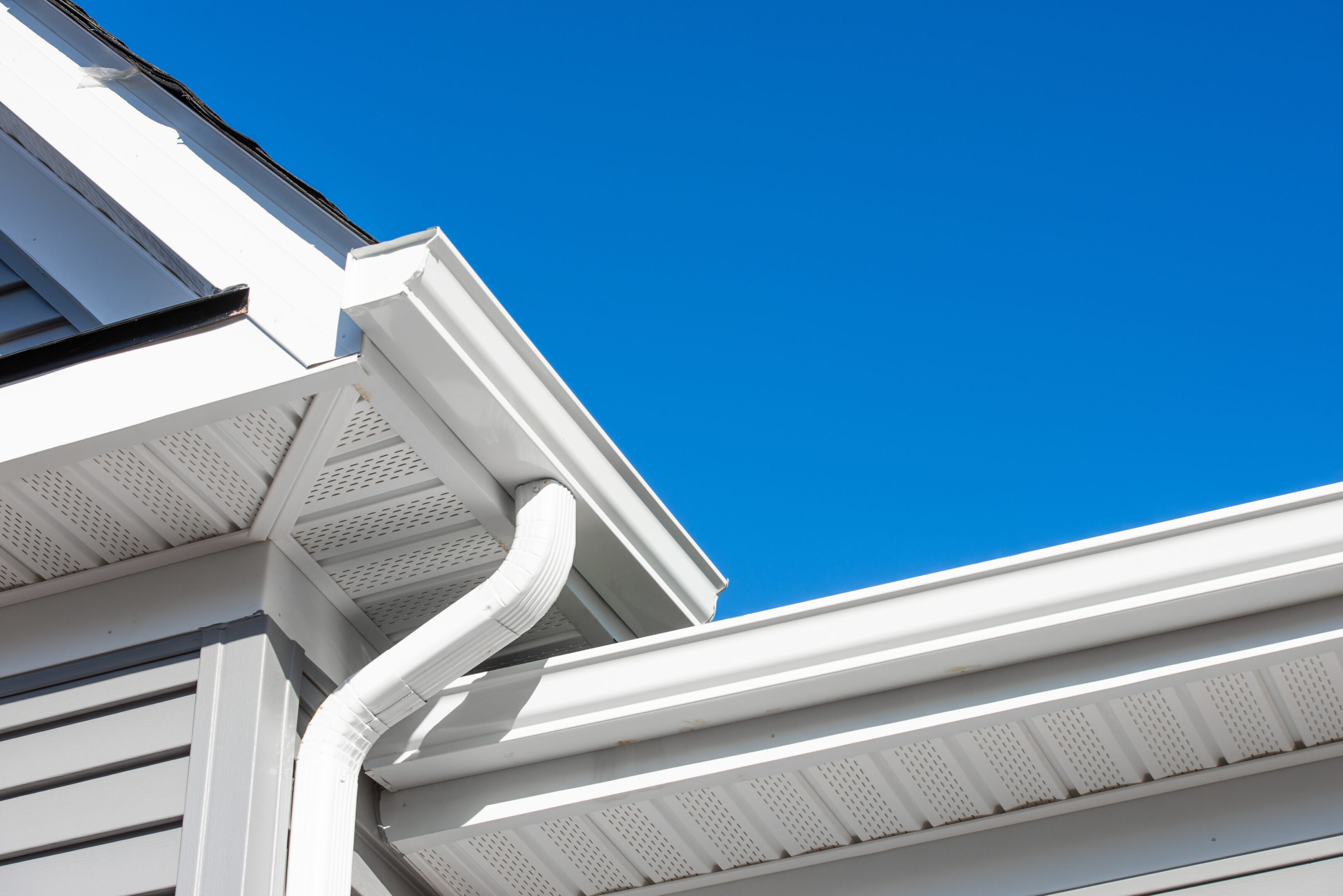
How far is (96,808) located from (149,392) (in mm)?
850

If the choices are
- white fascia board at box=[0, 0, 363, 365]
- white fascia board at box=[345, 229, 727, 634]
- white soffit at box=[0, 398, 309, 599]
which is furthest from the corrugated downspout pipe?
white fascia board at box=[0, 0, 363, 365]

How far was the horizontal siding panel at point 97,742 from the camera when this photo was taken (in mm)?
2441

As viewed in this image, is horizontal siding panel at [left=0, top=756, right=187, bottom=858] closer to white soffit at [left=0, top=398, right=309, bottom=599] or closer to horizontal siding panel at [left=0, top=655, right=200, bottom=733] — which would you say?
horizontal siding panel at [left=0, top=655, right=200, bottom=733]

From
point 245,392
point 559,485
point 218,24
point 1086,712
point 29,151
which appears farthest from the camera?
point 218,24

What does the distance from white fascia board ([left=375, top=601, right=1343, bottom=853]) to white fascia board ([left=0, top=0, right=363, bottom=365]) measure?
108cm

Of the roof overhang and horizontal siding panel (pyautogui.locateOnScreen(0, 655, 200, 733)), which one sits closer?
the roof overhang

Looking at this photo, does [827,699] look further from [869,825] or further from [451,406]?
[451,406]

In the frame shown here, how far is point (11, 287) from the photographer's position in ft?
10.5

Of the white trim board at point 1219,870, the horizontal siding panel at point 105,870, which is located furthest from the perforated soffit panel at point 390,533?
the white trim board at point 1219,870

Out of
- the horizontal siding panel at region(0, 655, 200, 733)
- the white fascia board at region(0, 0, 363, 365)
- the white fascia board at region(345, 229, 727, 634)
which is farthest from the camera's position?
the horizontal siding panel at region(0, 655, 200, 733)

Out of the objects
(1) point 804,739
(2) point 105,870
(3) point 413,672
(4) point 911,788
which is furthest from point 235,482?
(4) point 911,788

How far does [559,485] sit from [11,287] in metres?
1.72

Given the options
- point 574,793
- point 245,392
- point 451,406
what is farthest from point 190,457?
point 574,793

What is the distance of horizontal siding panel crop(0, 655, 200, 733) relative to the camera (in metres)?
2.52
